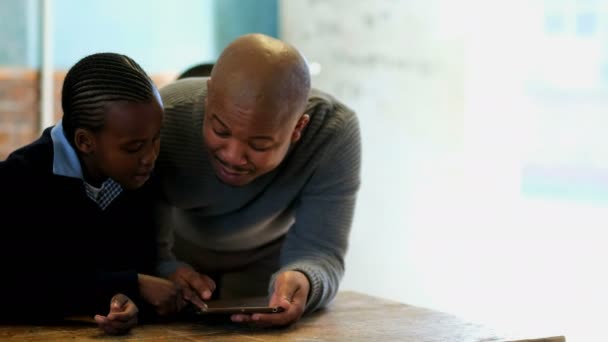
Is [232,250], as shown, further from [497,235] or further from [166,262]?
[497,235]

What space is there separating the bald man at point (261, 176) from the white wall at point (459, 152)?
1.67 m

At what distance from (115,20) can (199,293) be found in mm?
2423

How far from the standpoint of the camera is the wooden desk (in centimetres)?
156

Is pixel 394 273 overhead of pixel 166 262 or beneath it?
beneath

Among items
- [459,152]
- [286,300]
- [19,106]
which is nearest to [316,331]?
[286,300]

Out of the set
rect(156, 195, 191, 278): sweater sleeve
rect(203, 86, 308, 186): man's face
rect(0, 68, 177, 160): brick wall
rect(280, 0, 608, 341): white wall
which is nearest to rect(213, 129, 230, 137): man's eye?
rect(203, 86, 308, 186): man's face

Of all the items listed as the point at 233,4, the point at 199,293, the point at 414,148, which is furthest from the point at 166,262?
the point at 233,4

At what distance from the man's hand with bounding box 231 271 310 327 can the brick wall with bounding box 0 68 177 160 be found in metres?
2.39

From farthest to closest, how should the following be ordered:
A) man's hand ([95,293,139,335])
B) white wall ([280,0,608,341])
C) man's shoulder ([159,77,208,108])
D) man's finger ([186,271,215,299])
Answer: white wall ([280,0,608,341]), man's shoulder ([159,77,208,108]), man's finger ([186,271,215,299]), man's hand ([95,293,139,335])

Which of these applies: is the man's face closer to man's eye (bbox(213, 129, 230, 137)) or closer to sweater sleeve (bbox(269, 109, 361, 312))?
man's eye (bbox(213, 129, 230, 137))

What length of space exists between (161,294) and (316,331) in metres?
0.28

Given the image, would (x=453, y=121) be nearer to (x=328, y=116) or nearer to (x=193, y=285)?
(x=328, y=116)

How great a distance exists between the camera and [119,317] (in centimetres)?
154

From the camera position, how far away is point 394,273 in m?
3.86
